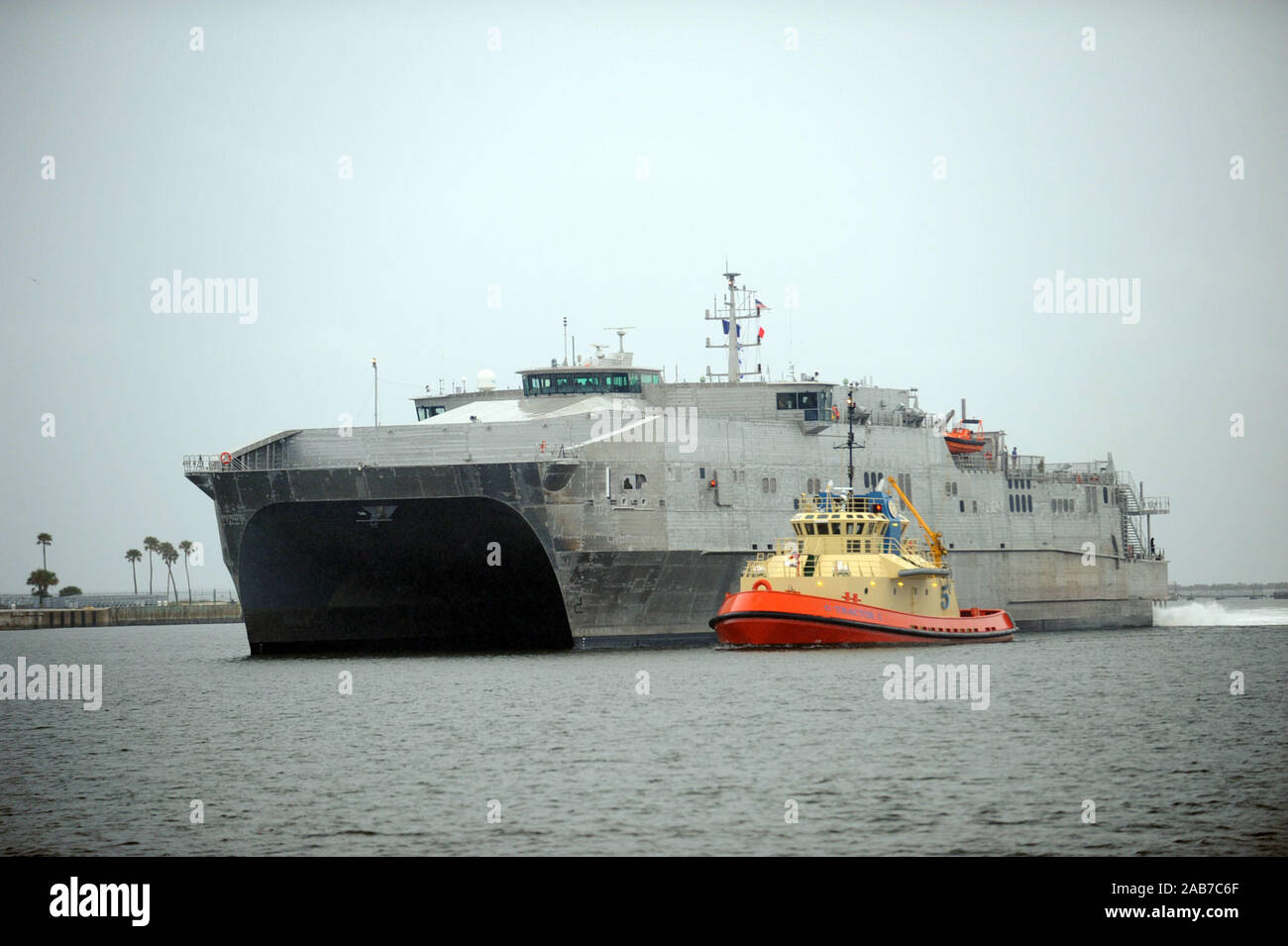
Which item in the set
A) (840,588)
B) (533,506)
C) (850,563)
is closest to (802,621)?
(840,588)

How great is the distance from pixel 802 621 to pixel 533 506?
990 cm

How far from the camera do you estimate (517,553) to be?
194 feet

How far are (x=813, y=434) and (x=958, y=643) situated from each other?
1230 centimetres

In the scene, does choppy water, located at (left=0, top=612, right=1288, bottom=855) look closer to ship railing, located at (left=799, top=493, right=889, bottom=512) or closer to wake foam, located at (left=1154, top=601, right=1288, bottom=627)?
ship railing, located at (left=799, top=493, right=889, bottom=512)

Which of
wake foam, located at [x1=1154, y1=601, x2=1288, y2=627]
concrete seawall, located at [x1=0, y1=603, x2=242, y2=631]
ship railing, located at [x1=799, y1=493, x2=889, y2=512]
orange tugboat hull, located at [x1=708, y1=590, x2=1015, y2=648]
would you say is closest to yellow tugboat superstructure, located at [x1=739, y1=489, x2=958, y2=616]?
ship railing, located at [x1=799, y1=493, x2=889, y2=512]

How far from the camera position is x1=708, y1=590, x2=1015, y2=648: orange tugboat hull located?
182 feet

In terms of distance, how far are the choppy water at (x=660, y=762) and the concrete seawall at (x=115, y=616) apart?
4369 inches

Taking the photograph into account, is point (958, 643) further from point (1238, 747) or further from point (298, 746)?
point (298, 746)

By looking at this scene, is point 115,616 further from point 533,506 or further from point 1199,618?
point 533,506

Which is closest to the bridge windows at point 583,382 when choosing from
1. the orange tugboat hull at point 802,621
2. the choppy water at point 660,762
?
the orange tugboat hull at point 802,621

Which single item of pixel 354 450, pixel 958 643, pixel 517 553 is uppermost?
pixel 354 450

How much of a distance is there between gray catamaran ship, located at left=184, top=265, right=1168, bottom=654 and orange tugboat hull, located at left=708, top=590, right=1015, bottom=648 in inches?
212
